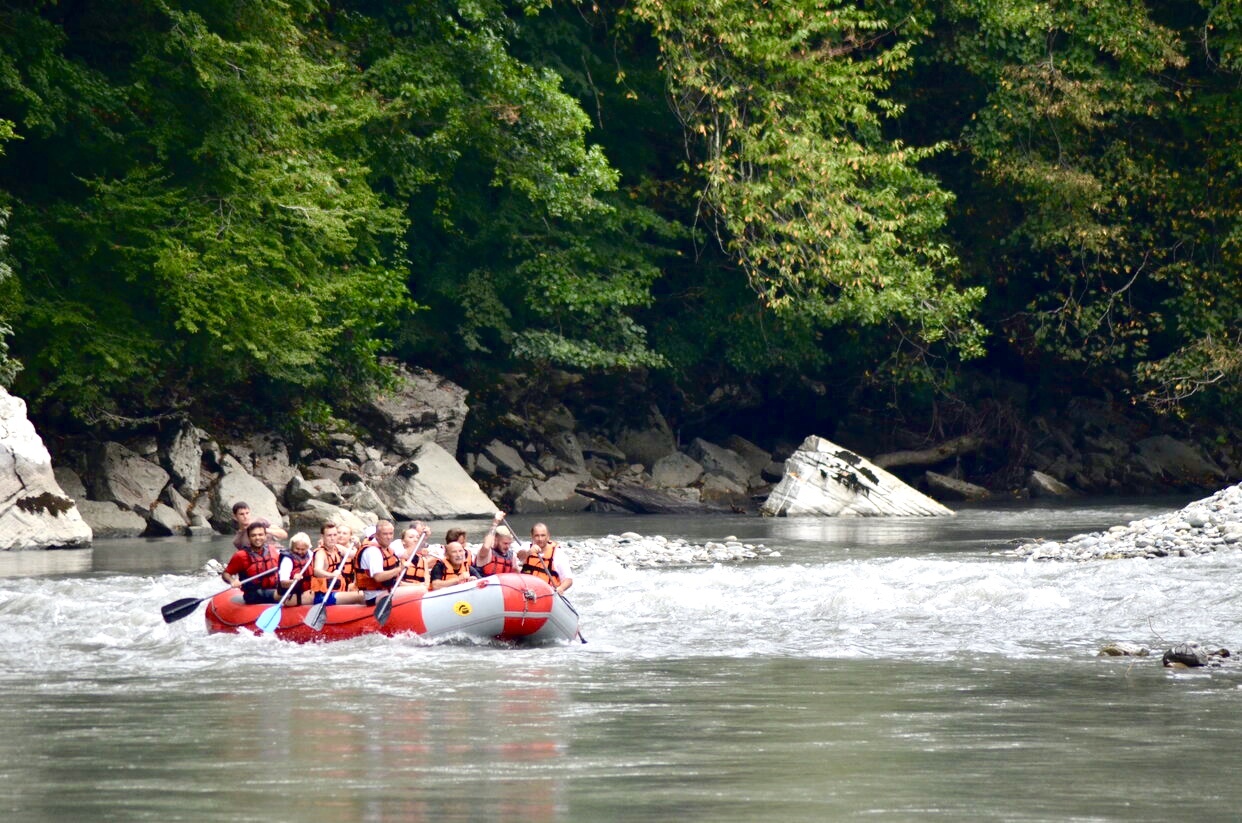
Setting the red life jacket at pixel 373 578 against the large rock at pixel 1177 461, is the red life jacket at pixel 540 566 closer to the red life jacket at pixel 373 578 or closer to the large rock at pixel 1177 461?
the red life jacket at pixel 373 578

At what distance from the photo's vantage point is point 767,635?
1434 centimetres

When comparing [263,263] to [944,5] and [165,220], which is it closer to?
[165,220]

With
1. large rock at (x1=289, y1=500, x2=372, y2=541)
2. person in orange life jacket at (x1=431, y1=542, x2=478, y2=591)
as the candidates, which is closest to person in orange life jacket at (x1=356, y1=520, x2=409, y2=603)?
person in orange life jacket at (x1=431, y1=542, x2=478, y2=591)

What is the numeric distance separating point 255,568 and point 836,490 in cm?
1627

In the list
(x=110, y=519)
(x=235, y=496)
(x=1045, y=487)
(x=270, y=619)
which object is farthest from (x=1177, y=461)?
(x=270, y=619)

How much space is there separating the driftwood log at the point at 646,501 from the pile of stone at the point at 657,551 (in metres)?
6.96

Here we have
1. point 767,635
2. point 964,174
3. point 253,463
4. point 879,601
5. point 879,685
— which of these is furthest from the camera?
point 964,174

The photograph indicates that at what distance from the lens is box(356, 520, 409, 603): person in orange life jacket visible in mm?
15133

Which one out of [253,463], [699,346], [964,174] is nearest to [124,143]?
[253,463]

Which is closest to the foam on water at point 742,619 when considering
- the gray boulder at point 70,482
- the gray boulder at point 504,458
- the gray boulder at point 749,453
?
the gray boulder at point 70,482

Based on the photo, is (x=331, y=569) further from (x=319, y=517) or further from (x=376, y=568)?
(x=319, y=517)

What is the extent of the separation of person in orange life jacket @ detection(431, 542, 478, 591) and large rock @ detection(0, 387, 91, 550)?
8840 mm

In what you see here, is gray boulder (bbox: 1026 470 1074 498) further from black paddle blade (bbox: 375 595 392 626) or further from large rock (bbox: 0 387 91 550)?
black paddle blade (bbox: 375 595 392 626)

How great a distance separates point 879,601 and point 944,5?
1757cm
